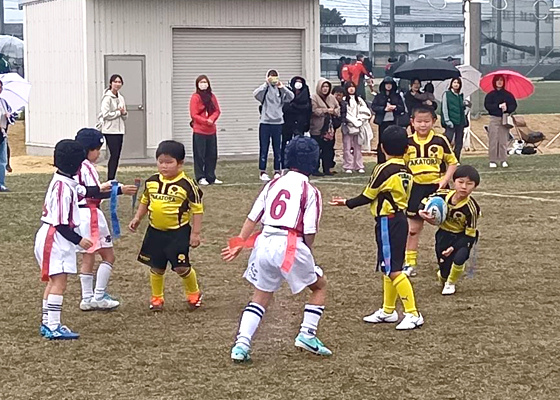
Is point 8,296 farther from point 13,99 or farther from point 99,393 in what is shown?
point 13,99

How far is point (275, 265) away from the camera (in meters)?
6.72

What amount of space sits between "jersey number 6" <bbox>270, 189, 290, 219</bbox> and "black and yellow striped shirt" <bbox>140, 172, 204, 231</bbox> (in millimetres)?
1496

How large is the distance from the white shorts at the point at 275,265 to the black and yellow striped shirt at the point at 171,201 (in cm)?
146

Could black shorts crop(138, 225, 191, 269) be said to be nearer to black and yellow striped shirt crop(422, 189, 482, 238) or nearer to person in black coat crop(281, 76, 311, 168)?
black and yellow striped shirt crop(422, 189, 482, 238)

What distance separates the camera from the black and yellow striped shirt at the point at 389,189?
7.73 metres

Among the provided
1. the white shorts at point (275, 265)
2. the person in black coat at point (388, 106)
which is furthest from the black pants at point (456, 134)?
the white shorts at point (275, 265)

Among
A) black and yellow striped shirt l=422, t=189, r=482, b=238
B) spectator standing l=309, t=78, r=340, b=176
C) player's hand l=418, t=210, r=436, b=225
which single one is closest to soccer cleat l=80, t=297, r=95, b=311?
player's hand l=418, t=210, r=436, b=225

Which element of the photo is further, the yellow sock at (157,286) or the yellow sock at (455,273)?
the yellow sock at (455,273)

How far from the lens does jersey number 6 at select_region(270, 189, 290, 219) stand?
22.1 ft

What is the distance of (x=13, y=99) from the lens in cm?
1764

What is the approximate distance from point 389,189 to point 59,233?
7.43ft

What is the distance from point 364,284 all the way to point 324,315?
133cm

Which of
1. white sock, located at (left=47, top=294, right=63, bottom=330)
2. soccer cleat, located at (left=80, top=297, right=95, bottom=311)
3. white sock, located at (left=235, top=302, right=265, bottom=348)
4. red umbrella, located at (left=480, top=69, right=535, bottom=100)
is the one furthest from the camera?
red umbrella, located at (left=480, top=69, right=535, bottom=100)

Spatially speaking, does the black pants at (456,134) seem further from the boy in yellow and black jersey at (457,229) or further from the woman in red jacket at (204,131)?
the boy in yellow and black jersey at (457,229)
